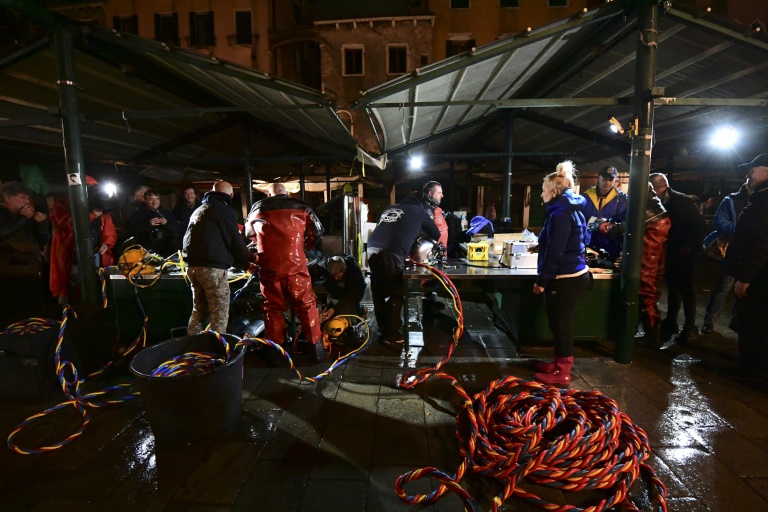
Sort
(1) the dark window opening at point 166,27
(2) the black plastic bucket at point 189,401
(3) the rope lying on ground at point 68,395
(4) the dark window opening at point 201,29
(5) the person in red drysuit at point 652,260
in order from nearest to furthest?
1. (2) the black plastic bucket at point 189,401
2. (3) the rope lying on ground at point 68,395
3. (5) the person in red drysuit at point 652,260
4. (4) the dark window opening at point 201,29
5. (1) the dark window opening at point 166,27

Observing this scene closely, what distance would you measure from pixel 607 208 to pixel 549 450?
3.81 meters

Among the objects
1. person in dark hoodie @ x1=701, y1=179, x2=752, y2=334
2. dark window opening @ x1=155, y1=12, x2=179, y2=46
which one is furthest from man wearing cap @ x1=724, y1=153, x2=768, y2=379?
dark window opening @ x1=155, y1=12, x2=179, y2=46

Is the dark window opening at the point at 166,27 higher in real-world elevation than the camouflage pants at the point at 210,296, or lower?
higher

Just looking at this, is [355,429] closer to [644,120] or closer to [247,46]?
[644,120]

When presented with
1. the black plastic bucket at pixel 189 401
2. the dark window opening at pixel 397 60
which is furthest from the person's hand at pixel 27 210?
the dark window opening at pixel 397 60

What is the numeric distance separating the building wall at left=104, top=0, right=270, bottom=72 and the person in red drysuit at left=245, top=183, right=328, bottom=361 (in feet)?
65.0

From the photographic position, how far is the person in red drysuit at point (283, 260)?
3.94m

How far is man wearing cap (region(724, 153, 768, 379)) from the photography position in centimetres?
352

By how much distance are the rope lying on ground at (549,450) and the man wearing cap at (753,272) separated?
76.9 inches

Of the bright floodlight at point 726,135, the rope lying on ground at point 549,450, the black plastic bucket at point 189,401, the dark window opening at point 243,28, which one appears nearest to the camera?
the rope lying on ground at point 549,450

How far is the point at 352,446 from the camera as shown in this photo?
110 inches

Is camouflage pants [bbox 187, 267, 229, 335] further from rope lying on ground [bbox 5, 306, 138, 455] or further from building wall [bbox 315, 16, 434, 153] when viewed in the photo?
building wall [bbox 315, 16, 434, 153]

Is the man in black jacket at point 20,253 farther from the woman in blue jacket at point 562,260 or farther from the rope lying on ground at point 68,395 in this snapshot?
the woman in blue jacket at point 562,260

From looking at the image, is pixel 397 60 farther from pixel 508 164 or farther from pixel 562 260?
pixel 562 260
